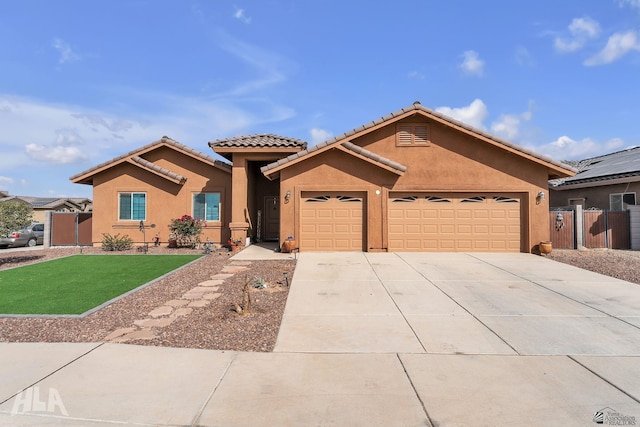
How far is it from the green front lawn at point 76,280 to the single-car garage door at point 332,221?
14.1ft

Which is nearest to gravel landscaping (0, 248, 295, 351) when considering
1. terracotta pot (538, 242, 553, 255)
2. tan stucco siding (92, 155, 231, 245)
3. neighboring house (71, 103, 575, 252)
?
neighboring house (71, 103, 575, 252)

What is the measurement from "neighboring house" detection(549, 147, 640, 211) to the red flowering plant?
18740mm

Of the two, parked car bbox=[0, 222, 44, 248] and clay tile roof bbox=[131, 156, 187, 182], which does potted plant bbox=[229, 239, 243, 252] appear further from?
parked car bbox=[0, 222, 44, 248]

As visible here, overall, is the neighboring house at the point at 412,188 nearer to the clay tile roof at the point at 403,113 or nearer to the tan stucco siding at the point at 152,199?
the clay tile roof at the point at 403,113

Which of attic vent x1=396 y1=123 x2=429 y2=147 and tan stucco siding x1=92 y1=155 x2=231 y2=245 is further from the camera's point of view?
tan stucco siding x1=92 y1=155 x2=231 y2=245

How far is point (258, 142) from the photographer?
1499 cm

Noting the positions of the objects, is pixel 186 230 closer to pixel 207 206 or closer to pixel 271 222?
pixel 207 206

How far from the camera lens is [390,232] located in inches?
547

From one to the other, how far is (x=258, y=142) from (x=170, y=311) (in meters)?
9.88

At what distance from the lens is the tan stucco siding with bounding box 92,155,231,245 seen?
640 inches

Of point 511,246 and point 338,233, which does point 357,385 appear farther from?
point 511,246

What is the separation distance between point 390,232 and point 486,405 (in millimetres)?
10673

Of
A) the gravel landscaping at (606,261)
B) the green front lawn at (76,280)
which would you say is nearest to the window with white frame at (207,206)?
the green front lawn at (76,280)

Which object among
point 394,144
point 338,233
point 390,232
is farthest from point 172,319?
point 394,144
